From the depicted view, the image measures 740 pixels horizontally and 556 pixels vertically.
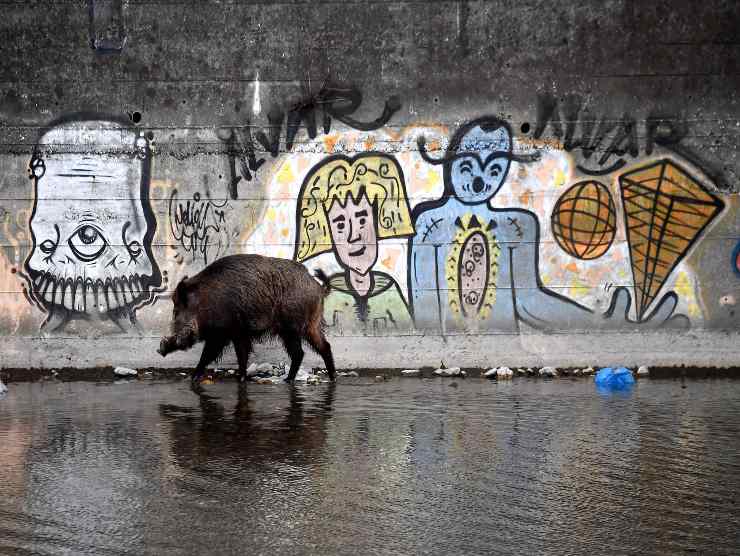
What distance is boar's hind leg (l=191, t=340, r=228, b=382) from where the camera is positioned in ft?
35.9

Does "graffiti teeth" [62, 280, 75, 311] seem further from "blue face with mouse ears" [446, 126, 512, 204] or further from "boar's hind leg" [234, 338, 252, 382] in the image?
"blue face with mouse ears" [446, 126, 512, 204]

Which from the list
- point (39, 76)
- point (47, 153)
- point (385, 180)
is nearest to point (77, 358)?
point (47, 153)

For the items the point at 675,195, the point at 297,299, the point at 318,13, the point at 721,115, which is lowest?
the point at 297,299

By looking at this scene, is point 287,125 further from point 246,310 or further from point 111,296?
point 111,296

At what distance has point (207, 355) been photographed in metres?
11.0

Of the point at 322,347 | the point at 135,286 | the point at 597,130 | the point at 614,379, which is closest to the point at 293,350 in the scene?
the point at 322,347

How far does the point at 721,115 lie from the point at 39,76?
328 inches

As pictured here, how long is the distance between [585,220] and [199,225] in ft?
15.5

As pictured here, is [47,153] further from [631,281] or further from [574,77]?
[631,281]

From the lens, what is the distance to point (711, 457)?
6855 millimetres

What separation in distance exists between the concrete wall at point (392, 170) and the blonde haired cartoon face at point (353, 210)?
0.08ft

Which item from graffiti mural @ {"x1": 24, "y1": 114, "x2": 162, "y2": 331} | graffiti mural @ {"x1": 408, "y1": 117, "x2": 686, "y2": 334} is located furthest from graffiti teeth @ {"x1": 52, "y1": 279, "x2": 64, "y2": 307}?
graffiti mural @ {"x1": 408, "y1": 117, "x2": 686, "y2": 334}

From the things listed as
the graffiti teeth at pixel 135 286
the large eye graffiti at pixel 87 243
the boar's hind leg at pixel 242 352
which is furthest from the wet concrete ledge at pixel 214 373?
the large eye graffiti at pixel 87 243

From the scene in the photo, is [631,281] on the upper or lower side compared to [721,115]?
lower
